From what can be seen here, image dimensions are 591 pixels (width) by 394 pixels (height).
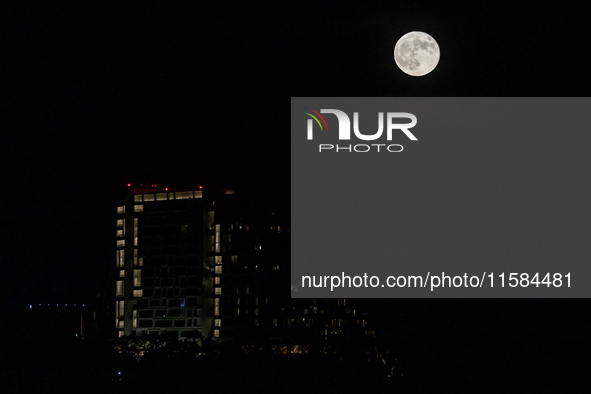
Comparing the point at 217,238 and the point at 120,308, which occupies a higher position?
the point at 217,238

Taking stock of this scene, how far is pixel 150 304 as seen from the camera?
13138cm

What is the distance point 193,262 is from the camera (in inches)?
5226

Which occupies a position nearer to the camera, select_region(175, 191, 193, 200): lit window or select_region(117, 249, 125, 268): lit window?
select_region(175, 191, 193, 200): lit window

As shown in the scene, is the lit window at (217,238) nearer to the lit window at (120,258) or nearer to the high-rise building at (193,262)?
the high-rise building at (193,262)

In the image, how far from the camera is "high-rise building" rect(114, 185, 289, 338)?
128 m

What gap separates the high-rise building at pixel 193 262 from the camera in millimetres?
127875

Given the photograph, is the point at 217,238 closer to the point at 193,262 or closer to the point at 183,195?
the point at 193,262

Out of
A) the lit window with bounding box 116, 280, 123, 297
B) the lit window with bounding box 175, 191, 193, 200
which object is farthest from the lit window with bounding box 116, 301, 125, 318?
the lit window with bounding box 175, 191, 193, 200

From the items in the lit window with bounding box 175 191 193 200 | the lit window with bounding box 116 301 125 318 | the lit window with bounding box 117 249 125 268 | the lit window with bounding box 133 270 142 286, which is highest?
the lit window with bounding box 175 191 193 200

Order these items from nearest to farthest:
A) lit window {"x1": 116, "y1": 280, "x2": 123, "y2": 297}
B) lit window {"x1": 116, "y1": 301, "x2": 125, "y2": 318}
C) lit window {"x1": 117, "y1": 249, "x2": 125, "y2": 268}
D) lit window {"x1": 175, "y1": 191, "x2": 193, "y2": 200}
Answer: lit window {"x1": 175, "y1": 191, "x2": 193, "y2": 200}, lit window {"x1": 116, "y1": 301, "x2": 125, "y2": 318}, lit window {"x1": 116, "y1": 280, "x2": 123, "y2": 297}, lit window {"x1": 117, "y1": 249, "x2": 125, "y2": 268}

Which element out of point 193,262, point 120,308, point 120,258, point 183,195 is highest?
point 183,195

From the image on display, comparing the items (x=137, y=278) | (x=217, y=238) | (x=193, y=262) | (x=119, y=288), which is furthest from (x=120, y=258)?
(x=217, y=238)

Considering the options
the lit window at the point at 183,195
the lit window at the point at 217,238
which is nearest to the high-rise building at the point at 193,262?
the lit window at the point at 217,238

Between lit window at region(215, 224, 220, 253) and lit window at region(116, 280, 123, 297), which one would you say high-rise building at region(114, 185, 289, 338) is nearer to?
lit window at region(215, 224, 220, 253)
